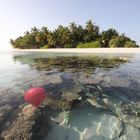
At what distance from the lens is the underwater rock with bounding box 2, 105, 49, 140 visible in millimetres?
3637

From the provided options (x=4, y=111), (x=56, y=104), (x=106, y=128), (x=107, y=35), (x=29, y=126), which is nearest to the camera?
(x=29, y=126)

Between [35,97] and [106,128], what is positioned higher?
[35,97]

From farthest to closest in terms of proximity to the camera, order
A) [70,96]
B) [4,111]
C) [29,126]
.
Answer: [70,96]
[4,111]
[29,126]

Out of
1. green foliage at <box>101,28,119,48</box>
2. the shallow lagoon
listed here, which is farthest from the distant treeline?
the shallow lagoon

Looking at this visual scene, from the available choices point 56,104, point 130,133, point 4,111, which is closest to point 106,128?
point 130,133

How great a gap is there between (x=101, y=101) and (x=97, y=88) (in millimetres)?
949

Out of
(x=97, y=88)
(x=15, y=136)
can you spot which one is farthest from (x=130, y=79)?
(x=15, y=136)

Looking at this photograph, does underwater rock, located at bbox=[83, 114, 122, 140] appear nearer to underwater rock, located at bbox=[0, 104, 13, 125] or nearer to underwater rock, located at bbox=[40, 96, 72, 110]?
underwater rock, located at bbox=[40, 96, 72, 110]

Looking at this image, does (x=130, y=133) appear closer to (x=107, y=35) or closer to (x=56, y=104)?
(x=56, y=104)

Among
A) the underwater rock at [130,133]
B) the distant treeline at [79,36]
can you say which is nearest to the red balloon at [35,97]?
the underwater rock at [130,133]

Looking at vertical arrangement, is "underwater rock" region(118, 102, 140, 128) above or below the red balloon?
below

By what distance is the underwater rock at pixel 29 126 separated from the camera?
3.64m

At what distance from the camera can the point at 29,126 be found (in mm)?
3855

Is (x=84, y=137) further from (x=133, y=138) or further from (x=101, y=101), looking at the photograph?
(x=101, y=101)
